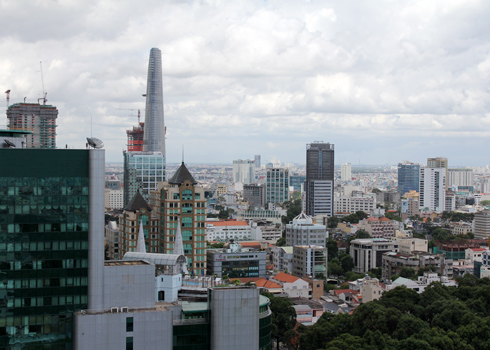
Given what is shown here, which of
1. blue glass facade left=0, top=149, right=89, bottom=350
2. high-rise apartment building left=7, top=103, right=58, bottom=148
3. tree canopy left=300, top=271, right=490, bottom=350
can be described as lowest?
tree canopy left=300, top=271, right=490, bottom=350

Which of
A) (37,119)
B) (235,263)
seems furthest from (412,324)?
(37,119)

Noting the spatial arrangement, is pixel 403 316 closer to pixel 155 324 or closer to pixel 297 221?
pixel 155 324

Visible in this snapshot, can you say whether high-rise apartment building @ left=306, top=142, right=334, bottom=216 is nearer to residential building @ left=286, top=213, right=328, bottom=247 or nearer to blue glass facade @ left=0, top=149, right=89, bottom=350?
residential building @ left=286, top=213, right=328, bottom=247

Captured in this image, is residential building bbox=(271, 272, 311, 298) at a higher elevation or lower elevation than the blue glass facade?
lower

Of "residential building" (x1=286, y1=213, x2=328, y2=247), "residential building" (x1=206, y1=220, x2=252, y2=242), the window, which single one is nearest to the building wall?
the window

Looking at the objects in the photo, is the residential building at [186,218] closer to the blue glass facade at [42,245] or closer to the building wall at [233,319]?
the building wall at [233,319]

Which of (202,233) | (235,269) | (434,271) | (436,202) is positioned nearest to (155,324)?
(202,233)

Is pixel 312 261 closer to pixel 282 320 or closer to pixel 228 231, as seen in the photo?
pixel 282 320
